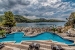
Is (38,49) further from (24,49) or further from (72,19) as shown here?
(72,19)

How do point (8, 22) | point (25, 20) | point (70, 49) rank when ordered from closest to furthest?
1. point (70, 49)
2. point (8, 22)
3. point (25, 20)

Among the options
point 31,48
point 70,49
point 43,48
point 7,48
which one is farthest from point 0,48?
point 70,49

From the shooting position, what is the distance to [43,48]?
15.1 meters

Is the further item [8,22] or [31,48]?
[8,22]

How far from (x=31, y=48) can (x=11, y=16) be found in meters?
25.9

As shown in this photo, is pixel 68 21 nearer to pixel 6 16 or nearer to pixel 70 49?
pixel 6 16

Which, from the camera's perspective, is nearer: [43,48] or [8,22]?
[43,48]

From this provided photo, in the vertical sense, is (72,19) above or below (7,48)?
above

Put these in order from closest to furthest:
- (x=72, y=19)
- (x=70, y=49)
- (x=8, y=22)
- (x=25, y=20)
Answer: (x=70, y=49) → (x=72, y=19) → (x=8, y=22) → (x=25, y=20)

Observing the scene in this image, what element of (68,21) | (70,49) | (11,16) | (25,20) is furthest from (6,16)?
(25,20)

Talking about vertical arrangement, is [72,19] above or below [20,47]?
above

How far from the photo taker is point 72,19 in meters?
34.2

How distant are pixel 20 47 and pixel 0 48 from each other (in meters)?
2.18

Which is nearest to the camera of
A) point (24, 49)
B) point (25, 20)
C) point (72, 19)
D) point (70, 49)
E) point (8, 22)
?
point (70, 49)
